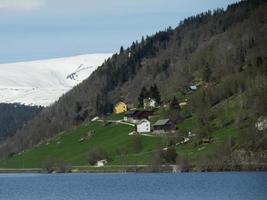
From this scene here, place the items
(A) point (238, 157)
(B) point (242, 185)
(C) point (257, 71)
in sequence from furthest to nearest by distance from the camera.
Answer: (C) point (257, 71) < (A) point (238, 157) < (B) point (242, 185)

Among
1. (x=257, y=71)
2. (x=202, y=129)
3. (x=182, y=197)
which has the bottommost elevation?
(x=182, y=197)

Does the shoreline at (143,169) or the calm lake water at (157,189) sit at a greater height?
the shoreline at (143,169)

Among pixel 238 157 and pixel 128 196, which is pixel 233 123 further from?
pixel 128 196

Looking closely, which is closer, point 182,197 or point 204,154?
point 182,197

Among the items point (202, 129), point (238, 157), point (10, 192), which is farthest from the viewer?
point (202, 129)

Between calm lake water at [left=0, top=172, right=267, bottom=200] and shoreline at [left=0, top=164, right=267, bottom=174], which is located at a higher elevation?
shoreline at [left=0, top=164, right=267, bottom=174]

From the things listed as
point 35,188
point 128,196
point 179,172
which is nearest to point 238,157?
point 179,172

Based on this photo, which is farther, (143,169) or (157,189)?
(143,169)

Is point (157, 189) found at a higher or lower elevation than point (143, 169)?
lower

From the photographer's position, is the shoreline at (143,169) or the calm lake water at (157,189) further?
the shoreline at (143,169)

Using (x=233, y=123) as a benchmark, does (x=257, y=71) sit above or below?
above

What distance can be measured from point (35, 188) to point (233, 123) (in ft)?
211

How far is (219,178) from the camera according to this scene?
386 ft

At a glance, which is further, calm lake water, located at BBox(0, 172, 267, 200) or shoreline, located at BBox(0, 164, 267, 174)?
shoreline, located at BBox(0, 164, 267, 174)
